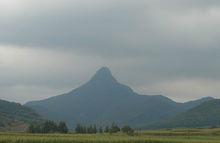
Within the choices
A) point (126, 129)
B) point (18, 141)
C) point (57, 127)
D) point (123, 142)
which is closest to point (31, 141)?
point (18, 141)

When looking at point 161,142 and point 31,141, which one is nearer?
point 31,141

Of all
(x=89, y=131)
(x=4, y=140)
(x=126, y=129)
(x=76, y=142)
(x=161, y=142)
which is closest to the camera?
(x=4, y=140)

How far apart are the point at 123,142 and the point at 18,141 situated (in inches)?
690

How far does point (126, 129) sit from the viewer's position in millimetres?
142875

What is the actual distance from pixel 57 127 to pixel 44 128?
4938 millimetres

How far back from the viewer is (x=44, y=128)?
151125 mm

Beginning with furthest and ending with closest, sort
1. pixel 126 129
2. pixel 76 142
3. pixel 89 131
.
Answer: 1. pixel 89 131
2. pixel 126 129
3. pixel 76 142

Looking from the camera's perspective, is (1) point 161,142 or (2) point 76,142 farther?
(1) point 161,142

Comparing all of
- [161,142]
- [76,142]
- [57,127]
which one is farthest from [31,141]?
[57,127]

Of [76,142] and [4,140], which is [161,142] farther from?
[4,140]

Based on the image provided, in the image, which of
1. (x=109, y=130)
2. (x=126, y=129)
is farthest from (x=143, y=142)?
(x=109, y=130)

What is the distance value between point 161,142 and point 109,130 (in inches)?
2696

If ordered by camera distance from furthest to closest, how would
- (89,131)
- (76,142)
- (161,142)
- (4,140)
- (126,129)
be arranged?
1. (89,131)
2. (126,129)
3. (161,142)
4. (76,142)
5. (4,140)

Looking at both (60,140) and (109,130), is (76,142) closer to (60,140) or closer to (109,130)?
(60,140)
